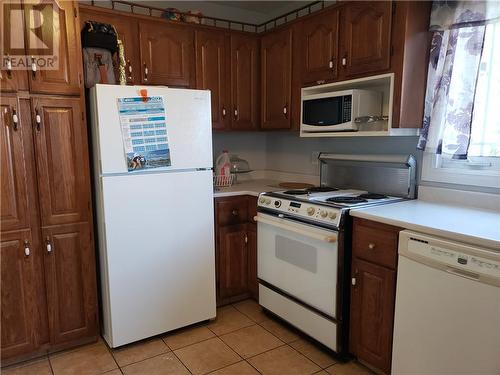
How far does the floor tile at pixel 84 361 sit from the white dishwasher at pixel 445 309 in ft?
5.34

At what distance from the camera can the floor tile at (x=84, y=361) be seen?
81.3 inches

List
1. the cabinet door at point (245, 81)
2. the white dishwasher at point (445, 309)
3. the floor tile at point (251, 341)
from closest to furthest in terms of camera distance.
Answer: the white dishwasher at point (445, 309) < the floor tile at point (251, 341) < the cabinet door at point (245, 81)

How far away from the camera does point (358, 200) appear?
86.2 inches

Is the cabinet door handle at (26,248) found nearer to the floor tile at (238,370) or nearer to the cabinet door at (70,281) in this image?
the cabinet door at (70,281)

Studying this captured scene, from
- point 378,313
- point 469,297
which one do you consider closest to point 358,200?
point 378,313

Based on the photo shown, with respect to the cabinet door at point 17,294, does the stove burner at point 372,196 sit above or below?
above

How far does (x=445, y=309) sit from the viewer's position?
1.55 m

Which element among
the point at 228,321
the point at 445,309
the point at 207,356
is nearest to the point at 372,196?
the point at 445,309

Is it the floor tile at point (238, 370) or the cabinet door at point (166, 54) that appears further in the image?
the cabinet door at point (166, 54)

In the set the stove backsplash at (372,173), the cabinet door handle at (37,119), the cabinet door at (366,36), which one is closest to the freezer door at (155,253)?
the cabinet door handle at (37,119)

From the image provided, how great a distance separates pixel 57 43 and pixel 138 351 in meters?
1.90

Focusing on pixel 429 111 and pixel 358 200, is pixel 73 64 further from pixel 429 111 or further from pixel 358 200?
pixel 429 111

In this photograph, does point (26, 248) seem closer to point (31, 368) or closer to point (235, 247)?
point (31, 368)

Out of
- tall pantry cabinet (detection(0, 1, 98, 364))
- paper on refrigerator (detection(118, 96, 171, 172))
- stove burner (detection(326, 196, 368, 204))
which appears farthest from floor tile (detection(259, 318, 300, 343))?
paper on refrigerator (detection(118, 96, 171, 172))
